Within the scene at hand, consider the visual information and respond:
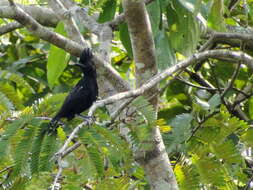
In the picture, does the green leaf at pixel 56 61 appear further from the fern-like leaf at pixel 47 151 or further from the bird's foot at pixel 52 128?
the fern-like leaf at pixel 47 151

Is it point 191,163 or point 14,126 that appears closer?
point 14,126

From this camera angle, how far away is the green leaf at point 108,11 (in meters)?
4.44

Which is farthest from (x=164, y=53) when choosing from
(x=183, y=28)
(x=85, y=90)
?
(x=85, y=90)

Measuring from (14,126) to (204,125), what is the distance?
1513mm

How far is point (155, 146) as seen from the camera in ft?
12.9

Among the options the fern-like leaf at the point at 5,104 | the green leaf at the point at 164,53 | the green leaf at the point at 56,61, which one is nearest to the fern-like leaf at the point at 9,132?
the fern-like leaf at the point at 5,104

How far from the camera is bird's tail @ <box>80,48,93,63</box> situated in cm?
438

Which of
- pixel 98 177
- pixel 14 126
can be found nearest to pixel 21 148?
pixel 14 126

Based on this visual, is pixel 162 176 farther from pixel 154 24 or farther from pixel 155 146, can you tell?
pixel 154 24

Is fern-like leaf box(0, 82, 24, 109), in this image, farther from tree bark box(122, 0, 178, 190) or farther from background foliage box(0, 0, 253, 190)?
tree bark box(122, 0, 178, 190)

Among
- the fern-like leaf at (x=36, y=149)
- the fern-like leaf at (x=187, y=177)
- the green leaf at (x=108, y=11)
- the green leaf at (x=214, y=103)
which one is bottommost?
the fern-like leaf at (x=187, y=177)

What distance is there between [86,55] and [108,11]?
0.38 m

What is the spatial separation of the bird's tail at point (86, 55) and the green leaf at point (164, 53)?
0.53 m

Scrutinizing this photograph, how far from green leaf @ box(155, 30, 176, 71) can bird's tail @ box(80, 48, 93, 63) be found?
20.8 inches
